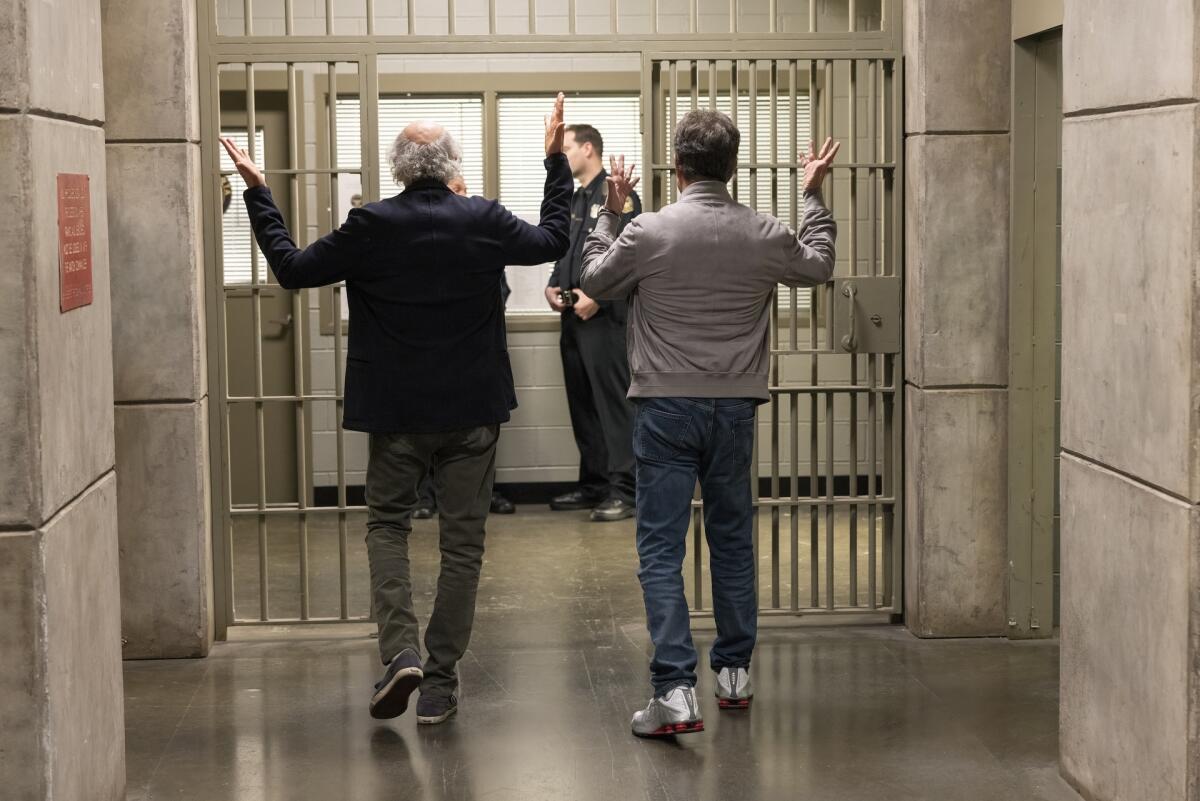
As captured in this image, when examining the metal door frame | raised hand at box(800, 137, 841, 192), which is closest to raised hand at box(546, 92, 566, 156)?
raised hand at box(800, 137, 841, 192)

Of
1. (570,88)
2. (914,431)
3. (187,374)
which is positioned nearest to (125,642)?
(187,374)

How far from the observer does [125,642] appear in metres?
5.29

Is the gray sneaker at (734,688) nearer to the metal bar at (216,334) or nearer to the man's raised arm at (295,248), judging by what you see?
the man's raised arm at (295,248)

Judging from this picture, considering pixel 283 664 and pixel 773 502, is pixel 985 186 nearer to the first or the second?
pixel 773 502

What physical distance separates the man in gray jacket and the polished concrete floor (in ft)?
1.01

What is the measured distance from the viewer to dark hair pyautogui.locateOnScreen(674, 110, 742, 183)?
4.33 meters

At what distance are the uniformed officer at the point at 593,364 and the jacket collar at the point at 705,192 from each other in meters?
3.32

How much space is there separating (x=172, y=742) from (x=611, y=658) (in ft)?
4.94

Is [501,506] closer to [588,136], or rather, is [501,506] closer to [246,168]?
[588,136]

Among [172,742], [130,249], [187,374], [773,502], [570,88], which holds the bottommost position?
[172,742]

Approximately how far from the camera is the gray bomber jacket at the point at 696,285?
168 inches

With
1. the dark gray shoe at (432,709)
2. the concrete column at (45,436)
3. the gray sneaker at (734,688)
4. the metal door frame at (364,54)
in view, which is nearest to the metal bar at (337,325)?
the metal door frame at (364,54)

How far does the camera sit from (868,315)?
5.53m

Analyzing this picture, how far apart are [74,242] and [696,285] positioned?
1.70 metres
